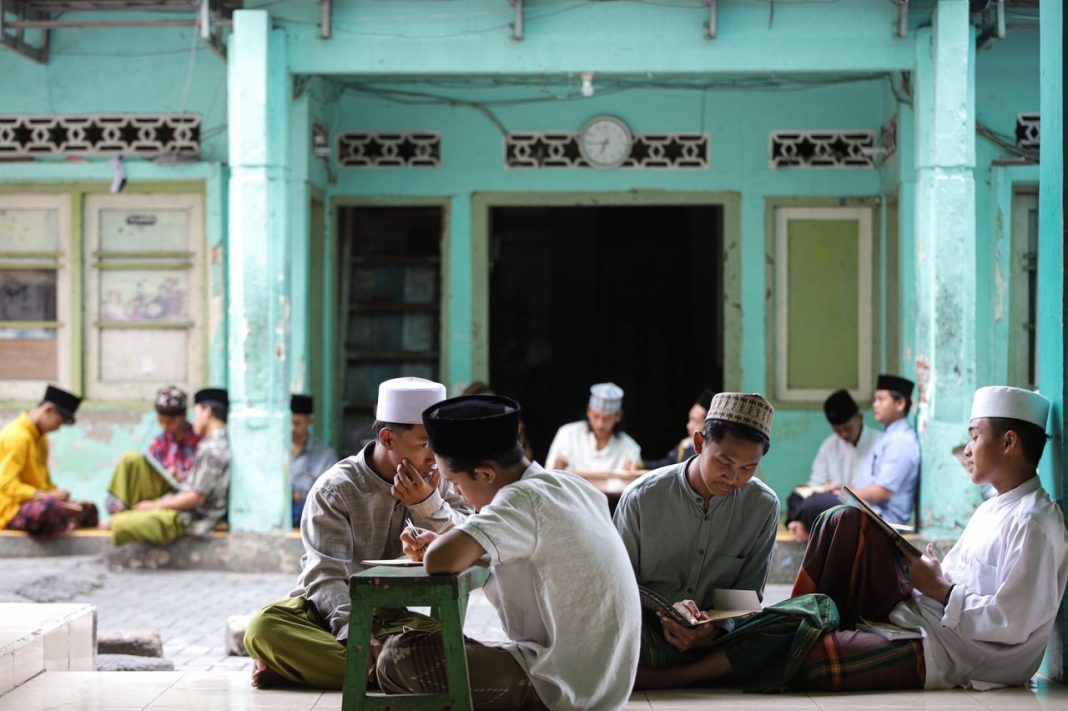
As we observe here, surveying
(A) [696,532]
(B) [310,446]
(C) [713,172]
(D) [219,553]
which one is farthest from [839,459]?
(A) [696,532]

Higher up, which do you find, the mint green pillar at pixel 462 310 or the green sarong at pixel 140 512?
the mint green pillar at pixel 462 310

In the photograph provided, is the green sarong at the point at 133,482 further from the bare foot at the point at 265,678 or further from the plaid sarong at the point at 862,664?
the plaid sarong at the point at 862,664

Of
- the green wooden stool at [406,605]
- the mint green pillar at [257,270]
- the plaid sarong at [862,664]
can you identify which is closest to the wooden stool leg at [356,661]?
the green wooden stool at [406,605]

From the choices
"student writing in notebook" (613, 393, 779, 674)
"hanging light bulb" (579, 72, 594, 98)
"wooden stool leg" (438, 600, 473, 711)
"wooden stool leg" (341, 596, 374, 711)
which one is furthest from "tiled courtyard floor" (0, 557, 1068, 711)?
"hanging light bulb" (579, 72, 594, 98)

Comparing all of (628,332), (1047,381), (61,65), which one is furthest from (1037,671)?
(628,332)

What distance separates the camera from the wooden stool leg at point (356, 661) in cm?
379

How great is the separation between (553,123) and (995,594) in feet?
21.3

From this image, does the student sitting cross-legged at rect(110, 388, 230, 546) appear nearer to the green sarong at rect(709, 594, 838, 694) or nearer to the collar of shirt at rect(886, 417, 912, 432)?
the collar of shirt at rect(886, 417, 912, 432)

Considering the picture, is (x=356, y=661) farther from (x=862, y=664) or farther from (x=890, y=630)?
(x=890, y=630)

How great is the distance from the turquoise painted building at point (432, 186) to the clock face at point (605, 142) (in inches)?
0.8

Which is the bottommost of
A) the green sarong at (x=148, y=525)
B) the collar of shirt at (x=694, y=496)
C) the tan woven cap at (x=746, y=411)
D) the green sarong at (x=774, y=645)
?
the green sarong at (x=148, y=525)

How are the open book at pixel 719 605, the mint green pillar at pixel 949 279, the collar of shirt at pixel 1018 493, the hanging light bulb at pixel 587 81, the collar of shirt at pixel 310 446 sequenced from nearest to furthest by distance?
the open book at pixel 719 605
the collar of shirt at pixel 1018 493
the mint green pillar at pixel 949 279
the hanging light bulb at pixel 587 81
the collar of shirt at pixel 310 446

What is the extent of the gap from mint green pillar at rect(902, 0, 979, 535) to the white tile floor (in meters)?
3.68

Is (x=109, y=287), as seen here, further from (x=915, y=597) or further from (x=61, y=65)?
(x=915, y=597)
